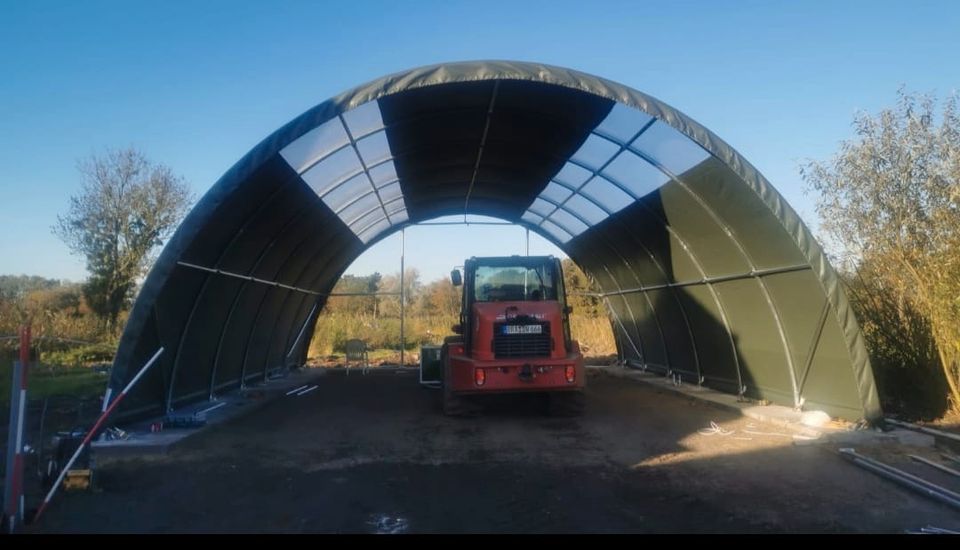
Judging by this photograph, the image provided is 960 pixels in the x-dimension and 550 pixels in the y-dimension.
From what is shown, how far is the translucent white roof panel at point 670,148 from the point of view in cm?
896

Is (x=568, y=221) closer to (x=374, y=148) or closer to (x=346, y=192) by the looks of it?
(x=346, y=192)

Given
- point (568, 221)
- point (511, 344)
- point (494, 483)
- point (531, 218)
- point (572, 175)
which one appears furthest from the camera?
point (531, 218)

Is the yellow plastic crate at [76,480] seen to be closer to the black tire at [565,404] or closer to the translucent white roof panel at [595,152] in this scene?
the black tire at [565,404]

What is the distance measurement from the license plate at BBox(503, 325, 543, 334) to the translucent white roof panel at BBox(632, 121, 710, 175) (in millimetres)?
2968

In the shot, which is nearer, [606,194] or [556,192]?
[606,194]

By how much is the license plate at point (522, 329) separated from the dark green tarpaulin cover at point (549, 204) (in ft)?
9.68

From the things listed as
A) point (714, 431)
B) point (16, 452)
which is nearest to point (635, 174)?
A: point (714, 431)

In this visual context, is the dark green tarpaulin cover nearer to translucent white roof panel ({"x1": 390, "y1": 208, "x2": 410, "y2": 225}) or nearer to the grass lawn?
translucent white roof panel ({"x1": 390, "y1": 208, "x2": 410, "y2": 225})

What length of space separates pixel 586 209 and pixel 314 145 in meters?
7.11

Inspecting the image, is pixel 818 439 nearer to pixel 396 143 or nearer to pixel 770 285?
pixel 770 285

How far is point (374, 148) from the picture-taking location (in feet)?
37.1

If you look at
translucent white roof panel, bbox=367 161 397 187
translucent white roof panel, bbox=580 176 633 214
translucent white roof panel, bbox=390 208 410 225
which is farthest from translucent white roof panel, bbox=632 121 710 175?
translucent white roof panel, bbox=390 208 410 225

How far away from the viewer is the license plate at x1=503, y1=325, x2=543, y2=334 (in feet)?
33.5

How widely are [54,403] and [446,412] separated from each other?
6814mm
